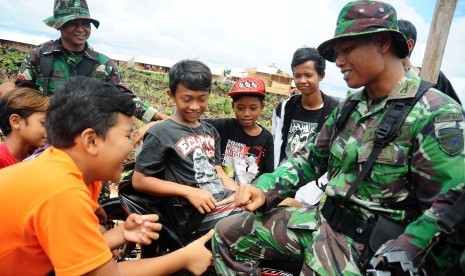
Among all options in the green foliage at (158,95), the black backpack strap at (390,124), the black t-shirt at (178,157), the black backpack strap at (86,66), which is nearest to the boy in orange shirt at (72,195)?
the black t-shirt at (178,157)

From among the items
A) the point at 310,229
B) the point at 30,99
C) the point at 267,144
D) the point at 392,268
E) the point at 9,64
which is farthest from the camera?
the point at 9,64

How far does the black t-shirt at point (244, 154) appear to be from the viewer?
3154mm

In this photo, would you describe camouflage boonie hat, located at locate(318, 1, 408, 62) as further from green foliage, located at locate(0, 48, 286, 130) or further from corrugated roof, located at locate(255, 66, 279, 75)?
corrugated roof, located at locate(255, 66, 279, 75)

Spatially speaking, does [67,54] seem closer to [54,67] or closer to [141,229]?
[54,67]

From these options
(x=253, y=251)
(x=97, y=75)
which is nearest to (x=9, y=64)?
(x=97, y=75)

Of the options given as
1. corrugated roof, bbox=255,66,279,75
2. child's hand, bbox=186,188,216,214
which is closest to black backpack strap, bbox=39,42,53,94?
child's hand, bbox=186,188,216,214

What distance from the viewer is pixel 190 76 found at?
2.55 metres

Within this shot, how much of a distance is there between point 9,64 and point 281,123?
14.1 meters

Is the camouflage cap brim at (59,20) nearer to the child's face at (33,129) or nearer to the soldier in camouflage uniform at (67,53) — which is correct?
the soldier in camouflage uniform at (67,53)

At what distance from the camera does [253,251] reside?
6.65 ft

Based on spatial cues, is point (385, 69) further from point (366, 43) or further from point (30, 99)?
point (30, 99)

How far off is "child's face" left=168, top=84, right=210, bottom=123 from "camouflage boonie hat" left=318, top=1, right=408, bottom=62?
1138mm

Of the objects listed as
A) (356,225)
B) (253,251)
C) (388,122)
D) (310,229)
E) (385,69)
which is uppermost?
(385,69)

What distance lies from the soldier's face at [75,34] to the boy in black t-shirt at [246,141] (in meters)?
1.78
